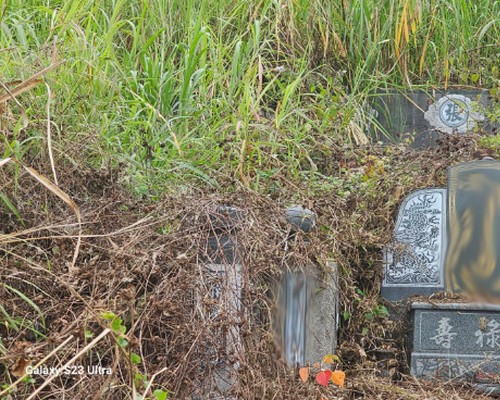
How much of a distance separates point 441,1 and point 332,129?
4.88ft

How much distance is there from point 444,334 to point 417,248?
462 millimetres

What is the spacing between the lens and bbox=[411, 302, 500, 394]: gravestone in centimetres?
338

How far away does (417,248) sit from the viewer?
12.3 feet

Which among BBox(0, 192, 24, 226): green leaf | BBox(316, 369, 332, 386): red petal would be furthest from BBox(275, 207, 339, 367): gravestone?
BBox(0, 192, 24, 226): green leaf

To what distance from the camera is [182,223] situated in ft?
9.95

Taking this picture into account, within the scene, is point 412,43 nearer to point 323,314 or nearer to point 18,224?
point 323,314

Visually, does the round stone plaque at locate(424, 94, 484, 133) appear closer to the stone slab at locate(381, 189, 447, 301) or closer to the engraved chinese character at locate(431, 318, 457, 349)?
the stone slab at locate(381, 189, 447, 301)

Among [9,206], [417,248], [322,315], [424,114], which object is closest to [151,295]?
[9,206]

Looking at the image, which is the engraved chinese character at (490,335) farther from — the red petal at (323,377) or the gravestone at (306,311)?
the red petal at (323,377)

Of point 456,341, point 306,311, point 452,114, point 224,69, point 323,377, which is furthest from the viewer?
point 452,114

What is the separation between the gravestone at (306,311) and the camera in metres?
3.12

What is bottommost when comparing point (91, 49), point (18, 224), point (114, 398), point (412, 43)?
point (114, 398)

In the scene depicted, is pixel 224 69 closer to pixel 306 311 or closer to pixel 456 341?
pixel 306 311

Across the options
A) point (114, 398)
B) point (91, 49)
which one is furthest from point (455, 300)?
point (91, 49)
